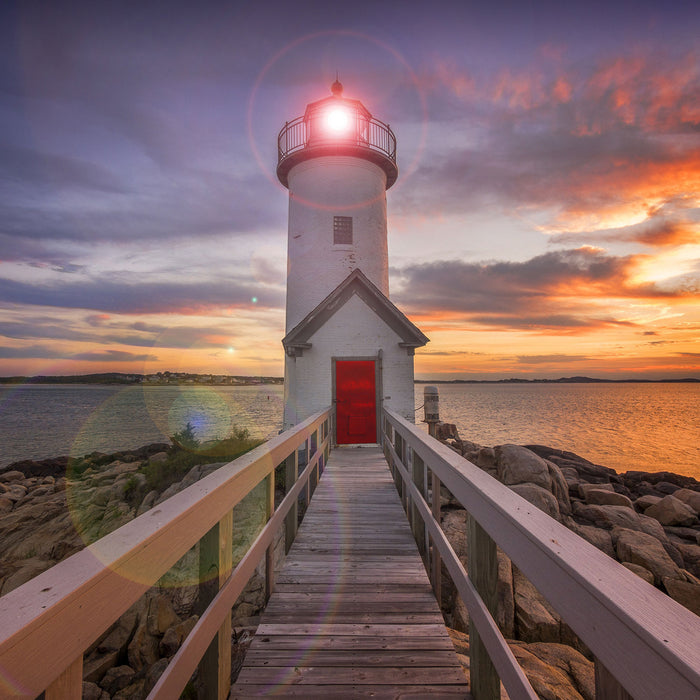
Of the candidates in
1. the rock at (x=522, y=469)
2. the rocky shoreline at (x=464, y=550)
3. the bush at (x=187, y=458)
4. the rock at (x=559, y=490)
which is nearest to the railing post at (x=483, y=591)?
the rocky shoreline at (x=464, y=550)

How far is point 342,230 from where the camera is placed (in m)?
15.1

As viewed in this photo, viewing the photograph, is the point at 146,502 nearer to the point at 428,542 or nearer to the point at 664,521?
the point at 428,542

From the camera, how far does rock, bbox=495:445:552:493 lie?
10719 millimetres

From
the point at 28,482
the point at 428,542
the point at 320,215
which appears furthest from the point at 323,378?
the point at 28,482

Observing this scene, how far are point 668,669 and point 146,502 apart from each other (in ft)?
47.7

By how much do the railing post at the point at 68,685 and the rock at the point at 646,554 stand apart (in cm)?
845

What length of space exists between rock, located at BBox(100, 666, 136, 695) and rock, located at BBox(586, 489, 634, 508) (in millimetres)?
10380

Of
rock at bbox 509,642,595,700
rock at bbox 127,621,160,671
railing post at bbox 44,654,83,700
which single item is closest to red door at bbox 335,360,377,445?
rock at bbox 127,621,160,671

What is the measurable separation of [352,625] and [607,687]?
259 centimetres

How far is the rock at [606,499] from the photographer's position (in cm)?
1093

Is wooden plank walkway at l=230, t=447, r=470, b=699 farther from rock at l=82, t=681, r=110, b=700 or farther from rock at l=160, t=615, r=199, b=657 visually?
rock at l=82, t=681, r=110, b=700

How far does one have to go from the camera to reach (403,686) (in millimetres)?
2707

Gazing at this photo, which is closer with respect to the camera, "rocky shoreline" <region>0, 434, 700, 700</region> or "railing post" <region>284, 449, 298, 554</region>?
"railing post" <region>284, 449, 298, 554</region>

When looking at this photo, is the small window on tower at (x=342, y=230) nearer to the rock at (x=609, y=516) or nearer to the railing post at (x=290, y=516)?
the rock at (x=609, y=516)
